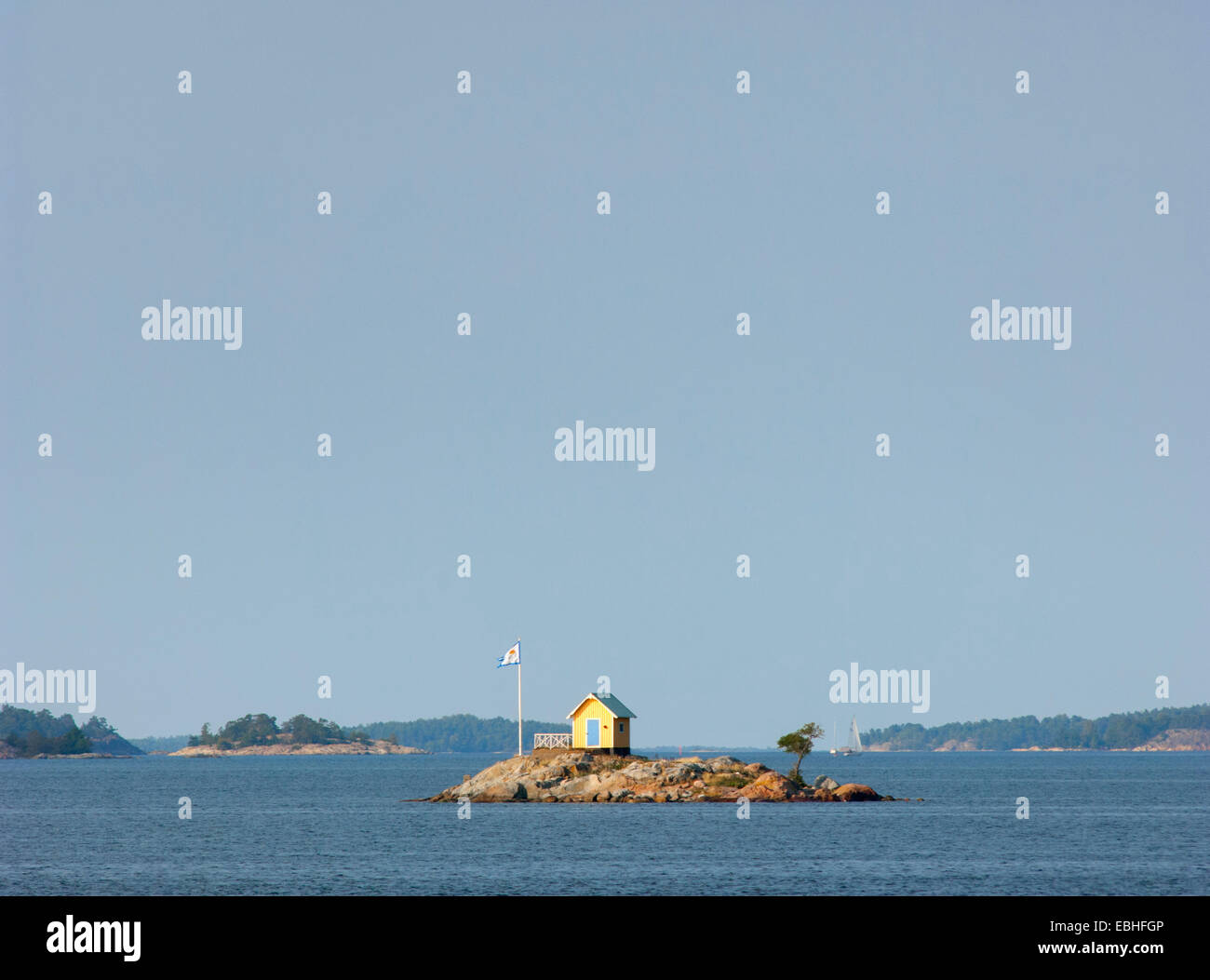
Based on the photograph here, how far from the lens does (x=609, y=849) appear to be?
2852 inches

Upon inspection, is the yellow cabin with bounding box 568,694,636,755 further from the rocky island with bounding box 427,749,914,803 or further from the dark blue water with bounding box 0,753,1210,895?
the dark blue water with bounding box 0,753,1210,895

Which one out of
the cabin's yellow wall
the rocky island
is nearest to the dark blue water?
the rocky island

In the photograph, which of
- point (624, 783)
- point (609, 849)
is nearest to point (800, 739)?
point (624, 783)

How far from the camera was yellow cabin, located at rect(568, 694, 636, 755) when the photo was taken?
105625mm

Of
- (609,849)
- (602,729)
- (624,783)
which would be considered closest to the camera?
(609,849)

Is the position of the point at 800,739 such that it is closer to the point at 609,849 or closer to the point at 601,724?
the point at 601,724

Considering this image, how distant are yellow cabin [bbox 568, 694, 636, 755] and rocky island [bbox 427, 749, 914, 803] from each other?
3.20 ft

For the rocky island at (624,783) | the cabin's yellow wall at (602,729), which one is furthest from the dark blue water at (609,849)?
the cabin's yellow wall at (602,729)

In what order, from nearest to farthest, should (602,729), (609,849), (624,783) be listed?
(609,849) < (624,783) < (602,729)

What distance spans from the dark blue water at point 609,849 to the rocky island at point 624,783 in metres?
1.87

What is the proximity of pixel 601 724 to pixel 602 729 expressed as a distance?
37 cm

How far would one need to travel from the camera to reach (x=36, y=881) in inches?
2424

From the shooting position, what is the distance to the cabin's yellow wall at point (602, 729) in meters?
106
